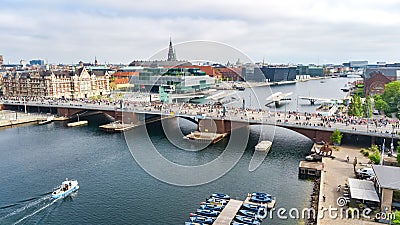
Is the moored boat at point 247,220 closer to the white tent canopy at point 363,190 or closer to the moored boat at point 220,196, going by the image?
the moored boat at point 220,196

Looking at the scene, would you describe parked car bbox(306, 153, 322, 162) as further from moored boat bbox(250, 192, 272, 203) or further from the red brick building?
the red brick building

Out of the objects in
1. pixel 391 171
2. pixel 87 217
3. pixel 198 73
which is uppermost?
pixel 198 73

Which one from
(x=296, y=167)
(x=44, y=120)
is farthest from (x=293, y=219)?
(x=44, y=120)

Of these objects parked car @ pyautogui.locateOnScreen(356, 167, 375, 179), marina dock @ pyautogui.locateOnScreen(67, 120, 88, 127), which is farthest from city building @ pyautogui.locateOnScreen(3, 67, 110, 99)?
parked car @ pyautogui.locateOnScreen(356, 167, 375, 179)

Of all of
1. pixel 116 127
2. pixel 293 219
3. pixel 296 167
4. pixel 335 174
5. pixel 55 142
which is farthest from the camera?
pixel 116 127

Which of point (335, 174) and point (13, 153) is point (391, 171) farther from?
point (13, 153)

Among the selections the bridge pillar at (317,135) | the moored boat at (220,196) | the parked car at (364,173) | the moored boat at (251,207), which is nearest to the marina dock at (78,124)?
the bridge pillar at (317,135)
